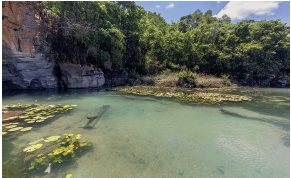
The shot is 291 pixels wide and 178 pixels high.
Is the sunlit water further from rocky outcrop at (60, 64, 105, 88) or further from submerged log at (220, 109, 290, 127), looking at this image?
rocky outcrop at (60, 64, 105, 88)

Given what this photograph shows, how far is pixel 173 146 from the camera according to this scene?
9.38ft

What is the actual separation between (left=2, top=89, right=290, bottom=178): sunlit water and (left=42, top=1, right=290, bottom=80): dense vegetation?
31.7 feet

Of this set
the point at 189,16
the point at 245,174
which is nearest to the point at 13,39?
the point at 245,174

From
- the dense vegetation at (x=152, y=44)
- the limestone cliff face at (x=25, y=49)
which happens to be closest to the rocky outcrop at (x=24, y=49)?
the limestone cliff face at (x=25, y=49)

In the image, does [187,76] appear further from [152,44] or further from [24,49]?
[24,49]

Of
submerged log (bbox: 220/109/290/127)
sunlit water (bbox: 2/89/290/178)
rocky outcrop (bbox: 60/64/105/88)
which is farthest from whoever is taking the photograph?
rocky outcrop (bbox: 60/64/105/88)

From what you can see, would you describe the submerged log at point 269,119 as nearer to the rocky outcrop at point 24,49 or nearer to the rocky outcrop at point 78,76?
the rocky outcrop at point 78,76

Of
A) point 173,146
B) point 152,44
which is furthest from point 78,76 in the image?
point 173,146

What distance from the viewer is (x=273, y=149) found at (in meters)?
2.73

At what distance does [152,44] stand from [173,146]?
1596cm

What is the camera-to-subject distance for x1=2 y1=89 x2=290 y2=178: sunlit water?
213cm

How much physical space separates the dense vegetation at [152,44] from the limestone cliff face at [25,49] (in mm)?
962

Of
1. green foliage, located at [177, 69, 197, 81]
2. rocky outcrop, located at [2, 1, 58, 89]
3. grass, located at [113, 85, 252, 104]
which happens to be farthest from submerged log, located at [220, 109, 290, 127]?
rocky outcrop, located at [2, 1, 58, 89]

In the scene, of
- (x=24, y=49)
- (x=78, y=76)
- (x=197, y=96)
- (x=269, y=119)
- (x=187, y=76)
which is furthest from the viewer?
(x=78, y=76)
